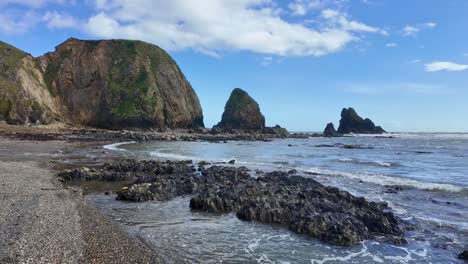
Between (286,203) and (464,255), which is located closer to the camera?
(464,255)

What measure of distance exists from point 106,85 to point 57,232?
102986 mm

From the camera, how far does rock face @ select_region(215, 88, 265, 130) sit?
134 meters

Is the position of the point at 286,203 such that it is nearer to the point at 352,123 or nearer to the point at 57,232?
the point at 57,232

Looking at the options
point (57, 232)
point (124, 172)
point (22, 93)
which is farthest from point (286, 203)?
point (22, 93)

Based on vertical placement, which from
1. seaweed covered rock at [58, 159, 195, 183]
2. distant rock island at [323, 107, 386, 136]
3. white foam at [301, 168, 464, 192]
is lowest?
white foam at [301, 168, 464, 192]

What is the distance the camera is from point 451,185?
1085 inches

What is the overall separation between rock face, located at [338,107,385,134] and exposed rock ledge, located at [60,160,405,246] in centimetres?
14270

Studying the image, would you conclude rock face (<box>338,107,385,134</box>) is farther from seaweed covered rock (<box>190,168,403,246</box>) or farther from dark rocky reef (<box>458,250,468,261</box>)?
dark rocky reef (<box>458,250,468,261</box>)

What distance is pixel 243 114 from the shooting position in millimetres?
133375

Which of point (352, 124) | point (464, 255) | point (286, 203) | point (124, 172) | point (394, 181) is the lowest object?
point (464, 255)

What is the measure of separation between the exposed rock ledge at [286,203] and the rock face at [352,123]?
143m

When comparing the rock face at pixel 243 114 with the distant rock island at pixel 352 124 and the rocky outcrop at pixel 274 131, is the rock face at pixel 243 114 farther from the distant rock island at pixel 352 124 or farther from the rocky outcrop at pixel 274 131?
the distant rock island at pixel 352 124

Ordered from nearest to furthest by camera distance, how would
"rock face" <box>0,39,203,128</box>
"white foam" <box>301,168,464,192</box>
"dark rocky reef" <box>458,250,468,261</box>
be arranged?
"dark rocky reef" <box>458,250,468,261</box>, "white foam" <box>301,168,464,192</box>, "rock face" <box>0,39,203,128</box>

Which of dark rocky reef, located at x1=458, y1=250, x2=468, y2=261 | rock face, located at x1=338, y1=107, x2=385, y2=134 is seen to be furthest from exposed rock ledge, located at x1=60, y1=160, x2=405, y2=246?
rock face, located at x1=338, y1=107, x2=385, y2=134
